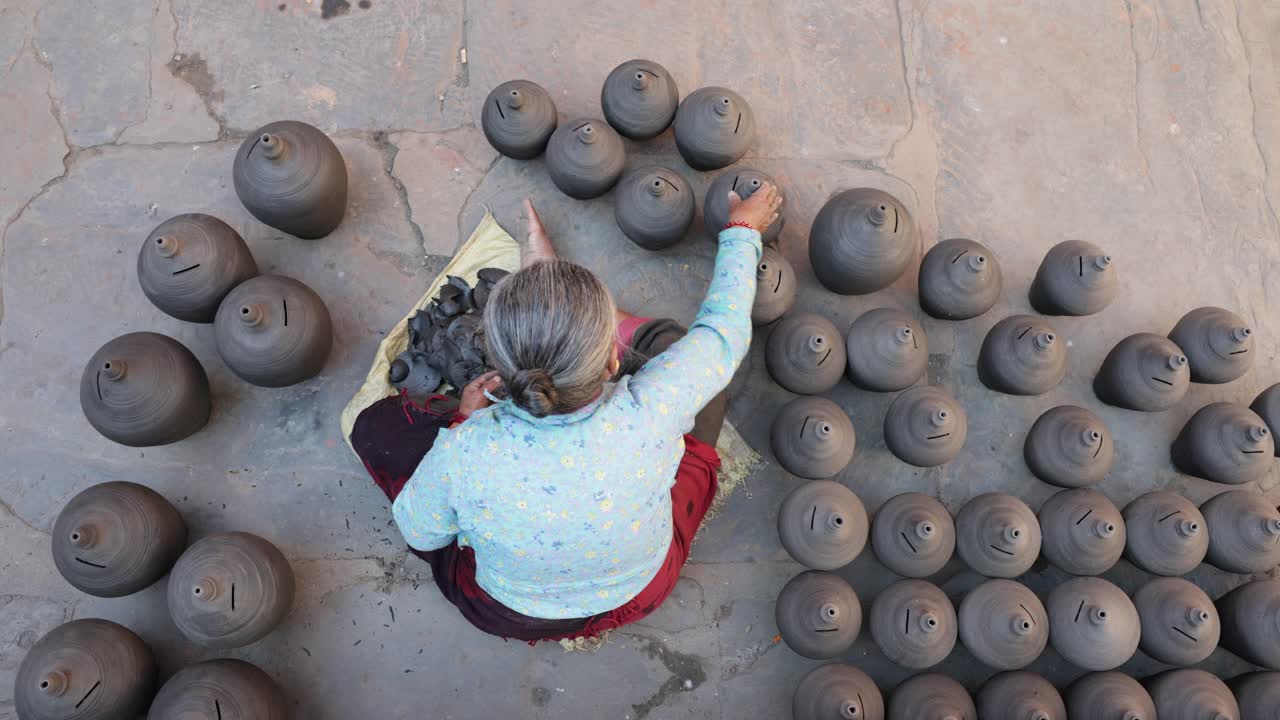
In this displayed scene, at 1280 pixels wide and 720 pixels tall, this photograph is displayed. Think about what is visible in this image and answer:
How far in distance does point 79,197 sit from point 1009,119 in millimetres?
3546

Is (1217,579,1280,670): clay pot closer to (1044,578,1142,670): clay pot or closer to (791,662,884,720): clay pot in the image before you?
(1044,578,1142,670): clay pot

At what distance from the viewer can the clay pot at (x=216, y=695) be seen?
2172 millimetres

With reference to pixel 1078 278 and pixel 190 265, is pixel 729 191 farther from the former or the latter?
pixel 190 265

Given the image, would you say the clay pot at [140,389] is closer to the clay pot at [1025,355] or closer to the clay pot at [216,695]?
the clay pot at [216,695]

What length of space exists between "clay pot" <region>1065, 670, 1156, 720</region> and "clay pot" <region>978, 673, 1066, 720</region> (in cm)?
5

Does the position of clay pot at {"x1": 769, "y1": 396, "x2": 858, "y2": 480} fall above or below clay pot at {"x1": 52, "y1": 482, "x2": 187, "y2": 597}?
above

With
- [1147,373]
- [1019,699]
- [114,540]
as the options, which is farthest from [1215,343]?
[114,540]

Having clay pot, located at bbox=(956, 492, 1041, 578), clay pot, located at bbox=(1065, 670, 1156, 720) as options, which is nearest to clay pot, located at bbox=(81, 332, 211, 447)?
clay pot, located at bbox=(956, 492, 1041, 578)

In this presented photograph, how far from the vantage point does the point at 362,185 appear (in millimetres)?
2949

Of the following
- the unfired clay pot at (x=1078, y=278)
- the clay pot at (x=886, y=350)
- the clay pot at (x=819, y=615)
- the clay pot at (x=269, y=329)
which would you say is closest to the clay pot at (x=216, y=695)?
the clay pot at (x=269, y=329)

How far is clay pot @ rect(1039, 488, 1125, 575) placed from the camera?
244 cm

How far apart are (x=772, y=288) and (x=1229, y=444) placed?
1.57m

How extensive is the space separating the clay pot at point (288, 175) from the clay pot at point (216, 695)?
1.40 m

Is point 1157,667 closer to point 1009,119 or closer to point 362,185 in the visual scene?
point 1009,119
